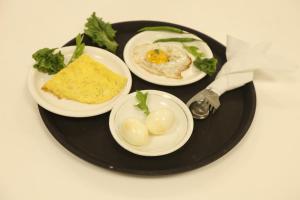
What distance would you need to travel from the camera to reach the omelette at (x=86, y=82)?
4.17 ft

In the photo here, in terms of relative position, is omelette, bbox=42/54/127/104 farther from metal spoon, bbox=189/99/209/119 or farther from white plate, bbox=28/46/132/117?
metal spoon, bbox=189/99/209/119

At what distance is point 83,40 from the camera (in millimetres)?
1526

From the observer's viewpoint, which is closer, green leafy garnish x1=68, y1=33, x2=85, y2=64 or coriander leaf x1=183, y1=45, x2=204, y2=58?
green leafy garnish x1=68, y1=33, x2=85, y2=64

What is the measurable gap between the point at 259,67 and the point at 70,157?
839 mm

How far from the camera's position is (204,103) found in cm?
129

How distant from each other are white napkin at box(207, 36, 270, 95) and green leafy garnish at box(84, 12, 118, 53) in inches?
18.8

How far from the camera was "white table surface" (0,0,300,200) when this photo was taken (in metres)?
1.06

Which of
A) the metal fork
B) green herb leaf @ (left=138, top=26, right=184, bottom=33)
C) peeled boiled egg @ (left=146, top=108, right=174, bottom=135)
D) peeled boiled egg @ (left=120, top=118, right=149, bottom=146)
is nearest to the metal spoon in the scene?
the metal fork

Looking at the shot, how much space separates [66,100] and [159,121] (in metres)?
0.37

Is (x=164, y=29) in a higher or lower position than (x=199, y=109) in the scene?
higher

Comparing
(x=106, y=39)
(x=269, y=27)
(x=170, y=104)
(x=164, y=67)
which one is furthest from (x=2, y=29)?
(x=269, y=27)

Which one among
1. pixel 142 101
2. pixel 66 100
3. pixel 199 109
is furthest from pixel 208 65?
pixel 66 100

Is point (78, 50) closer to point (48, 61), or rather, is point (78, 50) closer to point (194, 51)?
point (48, 61)

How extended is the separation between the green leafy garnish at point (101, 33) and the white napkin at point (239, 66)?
0.48 m
